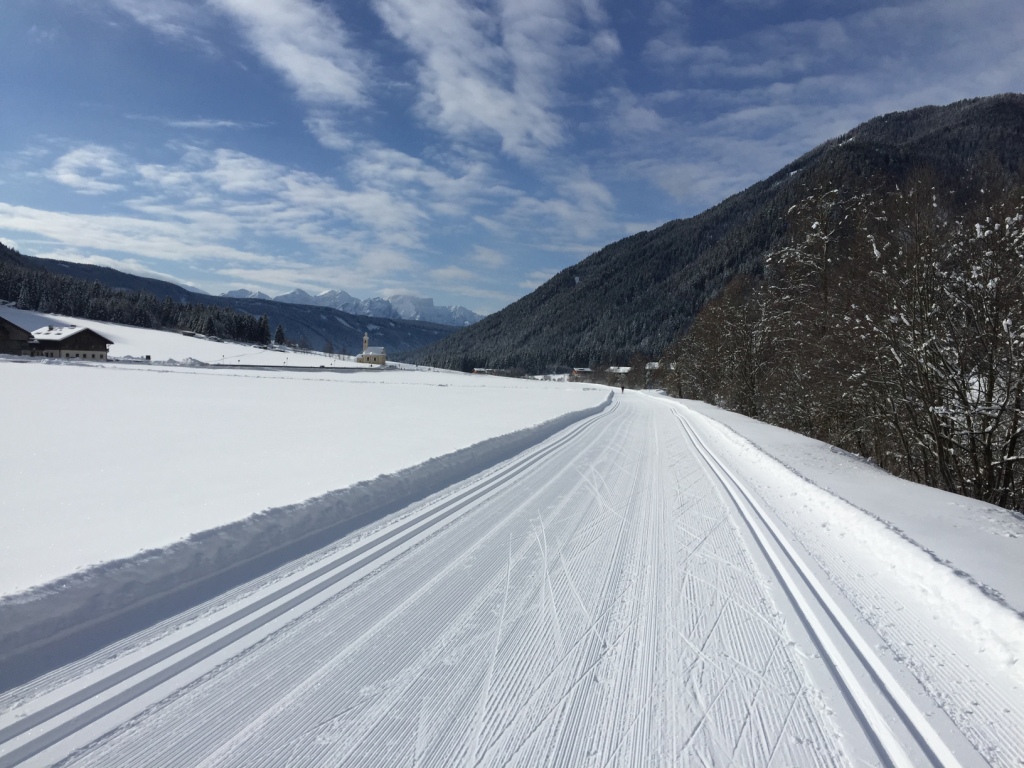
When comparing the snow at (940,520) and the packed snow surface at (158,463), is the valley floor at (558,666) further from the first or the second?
the packed snow surface at (158,463)

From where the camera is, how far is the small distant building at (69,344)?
66.9 meters

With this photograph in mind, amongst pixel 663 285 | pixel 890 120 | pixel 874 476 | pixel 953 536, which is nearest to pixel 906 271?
pixel 874 476

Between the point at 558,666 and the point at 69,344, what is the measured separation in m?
86.2

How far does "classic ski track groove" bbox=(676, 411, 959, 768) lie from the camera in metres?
2.62

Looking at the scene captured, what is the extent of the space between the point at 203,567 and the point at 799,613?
499cm

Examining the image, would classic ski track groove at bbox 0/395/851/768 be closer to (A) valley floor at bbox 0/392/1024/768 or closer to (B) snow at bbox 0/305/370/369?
(A) valley floor at bbox 0/392/1024/768

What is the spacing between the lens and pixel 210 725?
267 centimetres

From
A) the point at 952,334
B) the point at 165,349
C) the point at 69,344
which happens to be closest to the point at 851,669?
the point at 952,334

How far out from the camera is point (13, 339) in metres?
62.3

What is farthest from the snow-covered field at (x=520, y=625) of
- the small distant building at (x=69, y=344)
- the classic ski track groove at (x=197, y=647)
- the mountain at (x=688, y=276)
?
the mountain at (x=688, y=276)

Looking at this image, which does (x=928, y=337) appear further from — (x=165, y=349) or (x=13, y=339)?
(x=165, y=349)

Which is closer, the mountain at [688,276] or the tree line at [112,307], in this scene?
the tree line at [112,307]

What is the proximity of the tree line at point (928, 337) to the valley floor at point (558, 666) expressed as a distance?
618cm

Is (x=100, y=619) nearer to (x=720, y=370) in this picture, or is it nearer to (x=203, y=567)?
(x=203, y=567)
